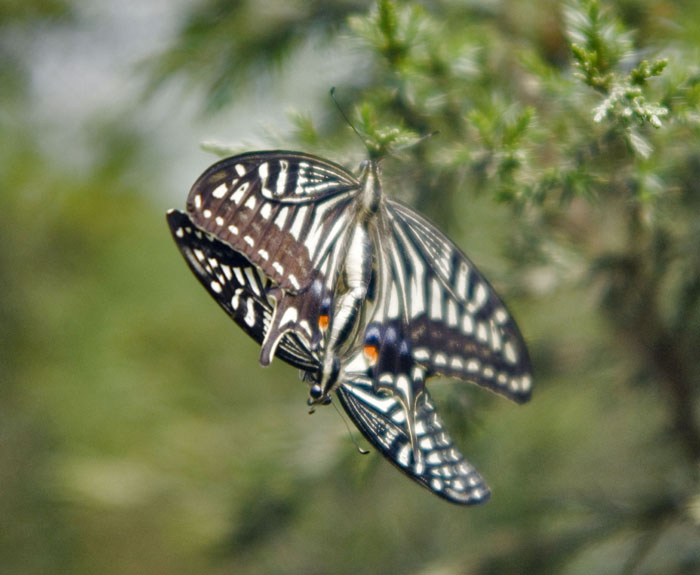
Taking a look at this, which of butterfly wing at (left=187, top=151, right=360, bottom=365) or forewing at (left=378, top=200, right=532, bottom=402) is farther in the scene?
forewing at (left=378, top=200, right=532, bottom=402)

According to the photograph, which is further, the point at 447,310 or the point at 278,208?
the point at 447,310

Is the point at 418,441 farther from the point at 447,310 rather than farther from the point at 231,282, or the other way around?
the point at 231,282

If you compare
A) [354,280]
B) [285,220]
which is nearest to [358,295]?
[354,280]

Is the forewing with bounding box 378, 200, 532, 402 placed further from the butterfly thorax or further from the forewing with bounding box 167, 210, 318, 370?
the forewing with bounding box 167, 210, 318, 370

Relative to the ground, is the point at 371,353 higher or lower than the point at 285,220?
lower

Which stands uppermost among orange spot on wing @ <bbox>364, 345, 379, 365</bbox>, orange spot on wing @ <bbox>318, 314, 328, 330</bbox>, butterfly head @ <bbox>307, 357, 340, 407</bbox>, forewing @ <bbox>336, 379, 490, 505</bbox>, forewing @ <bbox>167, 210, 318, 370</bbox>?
forewing @ <bbox>167, 210, 318, 370</bbox>

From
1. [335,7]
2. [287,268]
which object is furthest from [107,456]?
[335,7]

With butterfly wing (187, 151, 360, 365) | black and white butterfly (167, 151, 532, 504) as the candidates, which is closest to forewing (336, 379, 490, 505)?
black and white butterfly (167, 151, 532, 504)

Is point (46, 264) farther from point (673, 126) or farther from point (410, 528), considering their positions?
point (673, 126)
